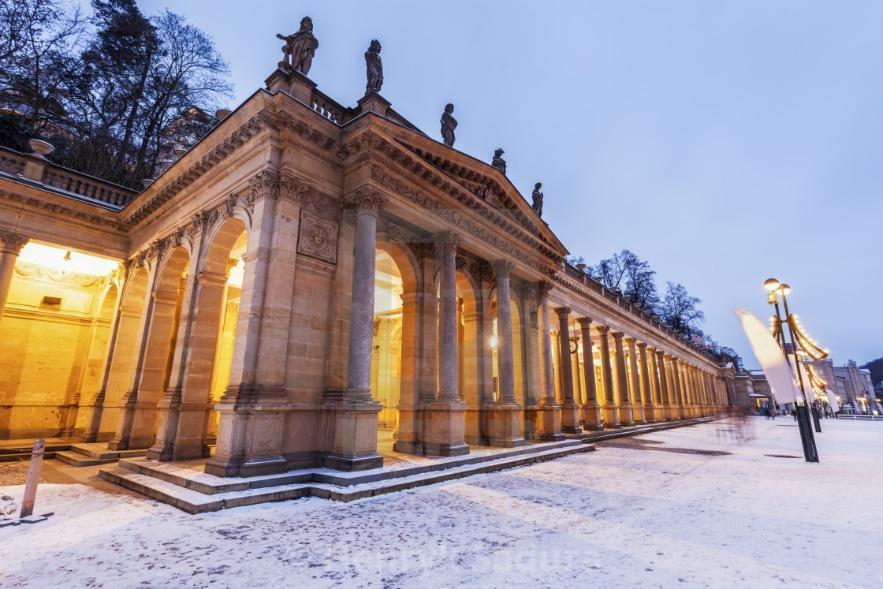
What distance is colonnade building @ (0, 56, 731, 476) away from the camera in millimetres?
8922

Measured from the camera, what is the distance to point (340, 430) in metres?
8.81

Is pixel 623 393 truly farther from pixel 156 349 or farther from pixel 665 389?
pixel 156 349

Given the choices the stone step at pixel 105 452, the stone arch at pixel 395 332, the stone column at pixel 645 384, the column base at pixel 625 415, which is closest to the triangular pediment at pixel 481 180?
the stone arch at pixel 395 332

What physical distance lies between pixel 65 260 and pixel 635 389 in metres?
31.8

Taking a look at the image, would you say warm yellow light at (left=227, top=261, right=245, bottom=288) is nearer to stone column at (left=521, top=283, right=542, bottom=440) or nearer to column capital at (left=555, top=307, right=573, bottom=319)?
stone column at (left=521, top=283, right=542, bottom=440)

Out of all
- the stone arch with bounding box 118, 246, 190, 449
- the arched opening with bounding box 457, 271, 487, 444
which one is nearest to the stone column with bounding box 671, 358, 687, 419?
the arched opening with bounding box 457, 271, 487, 444

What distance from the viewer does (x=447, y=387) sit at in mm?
11438

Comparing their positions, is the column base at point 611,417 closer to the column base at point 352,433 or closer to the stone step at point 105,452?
the column base at point 352,433

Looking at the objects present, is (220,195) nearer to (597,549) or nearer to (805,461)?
(597,549)

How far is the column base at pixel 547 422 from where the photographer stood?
15729 mm

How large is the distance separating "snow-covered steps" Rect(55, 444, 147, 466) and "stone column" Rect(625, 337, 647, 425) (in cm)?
2731

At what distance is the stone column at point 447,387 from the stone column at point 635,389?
20.9m

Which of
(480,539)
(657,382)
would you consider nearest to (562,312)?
(480,539)

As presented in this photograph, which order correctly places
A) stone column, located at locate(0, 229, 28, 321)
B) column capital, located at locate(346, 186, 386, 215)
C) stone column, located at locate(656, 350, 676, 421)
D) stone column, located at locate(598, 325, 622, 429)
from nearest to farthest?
1. column capital, located at locate(346, 186, 386, 215)
2. stone column, located at locate(0, 229, 28, 321)
3. stone column, located at locate(598, 325, 622, 429)
4. stone column, located at locate(656, 350, 676, 421)
